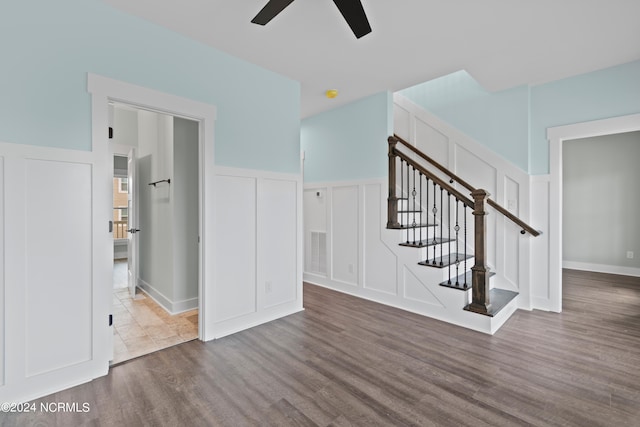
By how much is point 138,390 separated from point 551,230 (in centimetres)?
428

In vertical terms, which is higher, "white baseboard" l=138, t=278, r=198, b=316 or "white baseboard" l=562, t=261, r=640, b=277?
"white baseboard" l=562, t=261, r=640, b=277

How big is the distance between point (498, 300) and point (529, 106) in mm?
2326

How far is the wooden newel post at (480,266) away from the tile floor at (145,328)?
2.77m

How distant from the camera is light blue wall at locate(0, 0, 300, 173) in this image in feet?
6.29

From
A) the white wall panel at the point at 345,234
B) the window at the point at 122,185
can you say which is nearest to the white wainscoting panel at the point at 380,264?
the white wall panel at the point at 345,234

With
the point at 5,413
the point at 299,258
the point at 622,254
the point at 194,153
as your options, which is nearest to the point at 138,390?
the point at 5,413

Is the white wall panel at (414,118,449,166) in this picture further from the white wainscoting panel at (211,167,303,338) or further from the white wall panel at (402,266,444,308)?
the white wainscoting panel at (211,167,303,338)

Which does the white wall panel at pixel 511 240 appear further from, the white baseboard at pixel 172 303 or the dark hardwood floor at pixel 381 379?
the white baseboard at pixel 172 303

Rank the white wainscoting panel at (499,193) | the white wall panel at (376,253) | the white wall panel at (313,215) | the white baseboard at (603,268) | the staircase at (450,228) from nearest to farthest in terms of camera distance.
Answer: the staircase at (450,228), the white wainscoting panel at (499,193), the white wall panel at (376,253), the white wall panel at (313,215), the white baseboard at (603,268)

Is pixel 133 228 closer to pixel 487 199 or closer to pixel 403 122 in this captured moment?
pixel 403 122

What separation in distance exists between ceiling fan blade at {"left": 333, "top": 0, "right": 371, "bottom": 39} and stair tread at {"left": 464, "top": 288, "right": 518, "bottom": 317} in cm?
271

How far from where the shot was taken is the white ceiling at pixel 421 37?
225 cm

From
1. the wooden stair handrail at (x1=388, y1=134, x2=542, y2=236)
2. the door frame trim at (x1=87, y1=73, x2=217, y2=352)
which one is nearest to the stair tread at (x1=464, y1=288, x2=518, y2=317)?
the wooden stair handrail at (x1=388, y1=134, x2=542, y2=236)

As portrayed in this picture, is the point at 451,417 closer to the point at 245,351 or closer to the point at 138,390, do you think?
the point at 245,351
